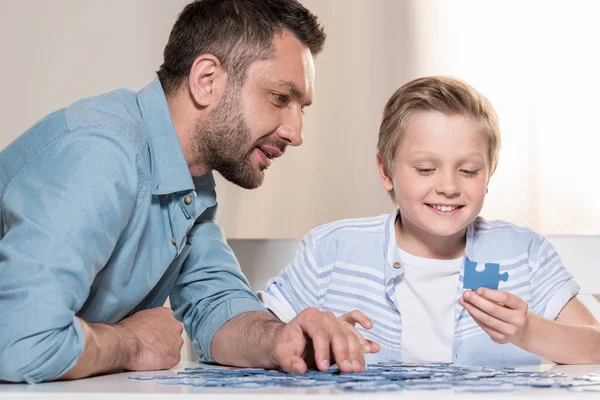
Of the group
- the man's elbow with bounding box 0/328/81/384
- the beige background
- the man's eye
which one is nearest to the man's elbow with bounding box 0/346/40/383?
the man's elbow with bounding box 0/328/81/384

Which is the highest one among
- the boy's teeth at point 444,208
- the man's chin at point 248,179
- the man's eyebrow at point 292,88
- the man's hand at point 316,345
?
the man's eyebrow at point 292,88

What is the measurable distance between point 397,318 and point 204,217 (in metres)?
0.42

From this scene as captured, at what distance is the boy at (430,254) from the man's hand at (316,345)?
14.0 inches

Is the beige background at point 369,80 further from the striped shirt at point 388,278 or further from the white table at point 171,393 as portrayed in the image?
the white table at point 171,393

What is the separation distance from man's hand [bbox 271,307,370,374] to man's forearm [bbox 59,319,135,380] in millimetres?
214

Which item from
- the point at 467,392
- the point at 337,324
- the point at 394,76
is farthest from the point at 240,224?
the point at 467,392

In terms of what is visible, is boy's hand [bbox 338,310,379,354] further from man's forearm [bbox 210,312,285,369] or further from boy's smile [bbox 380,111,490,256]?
boy's smile [bbox 380,111,490,256]

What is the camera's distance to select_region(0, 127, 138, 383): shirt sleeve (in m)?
0.96

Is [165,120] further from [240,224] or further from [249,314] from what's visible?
[240,224]

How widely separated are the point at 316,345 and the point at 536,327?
44cm

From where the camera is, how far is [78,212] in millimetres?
1032

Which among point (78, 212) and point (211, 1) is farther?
point (211, 1)

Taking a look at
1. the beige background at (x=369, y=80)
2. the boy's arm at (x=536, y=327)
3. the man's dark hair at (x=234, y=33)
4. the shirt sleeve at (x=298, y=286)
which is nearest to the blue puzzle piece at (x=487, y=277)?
the boy's arm at (x=536, y=327)

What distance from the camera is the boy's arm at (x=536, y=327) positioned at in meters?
1.12
